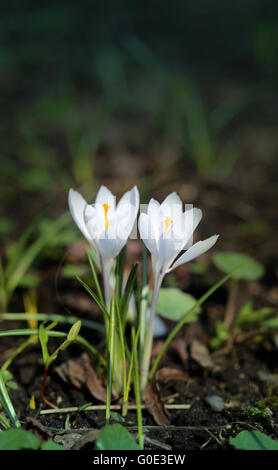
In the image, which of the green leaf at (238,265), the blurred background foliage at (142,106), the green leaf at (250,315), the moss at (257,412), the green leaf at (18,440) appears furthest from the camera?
the blurred background foliage at (142,106)

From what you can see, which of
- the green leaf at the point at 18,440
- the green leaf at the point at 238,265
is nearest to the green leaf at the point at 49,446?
the green leaf at the point at 18,440

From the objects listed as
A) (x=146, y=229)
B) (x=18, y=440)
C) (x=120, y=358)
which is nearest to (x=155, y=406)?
(x=120, y=358)

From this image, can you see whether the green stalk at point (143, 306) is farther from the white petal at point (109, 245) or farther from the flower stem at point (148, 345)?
the white petal at point (109, 245)

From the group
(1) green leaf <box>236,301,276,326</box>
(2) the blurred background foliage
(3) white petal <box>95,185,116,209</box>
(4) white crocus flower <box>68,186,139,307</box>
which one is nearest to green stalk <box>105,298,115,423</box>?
(4) white crocus flower <box>68,186,139,307</box>

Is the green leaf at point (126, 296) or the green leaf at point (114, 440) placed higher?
the green leaf at point (126, 296)

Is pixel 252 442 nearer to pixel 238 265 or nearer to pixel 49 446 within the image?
pixel 49 446

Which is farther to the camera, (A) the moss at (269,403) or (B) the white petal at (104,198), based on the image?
(A) the moss at (269,403)

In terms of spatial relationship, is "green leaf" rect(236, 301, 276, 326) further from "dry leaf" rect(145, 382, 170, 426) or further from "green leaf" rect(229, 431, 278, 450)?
"green leaf" rect(229, 431, 278, 450)
